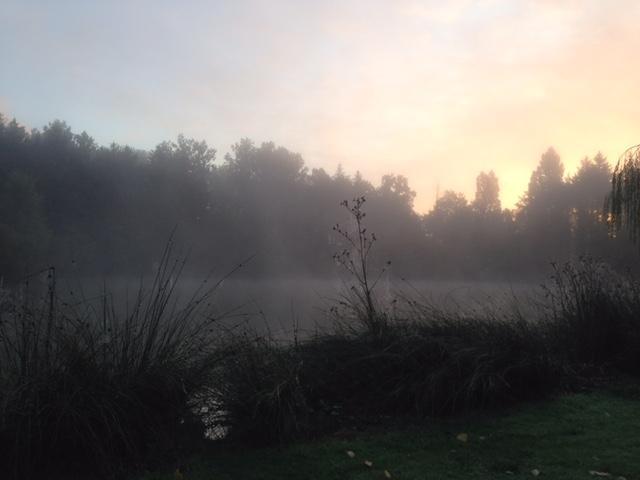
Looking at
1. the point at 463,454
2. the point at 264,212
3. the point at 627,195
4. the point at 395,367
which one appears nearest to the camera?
the point at 463,454

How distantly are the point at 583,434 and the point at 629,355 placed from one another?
311cm

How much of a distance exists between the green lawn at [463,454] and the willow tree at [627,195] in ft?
19.9

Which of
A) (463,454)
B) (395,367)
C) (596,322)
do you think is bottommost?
(463,454)

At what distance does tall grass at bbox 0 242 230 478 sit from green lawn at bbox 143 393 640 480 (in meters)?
0.45

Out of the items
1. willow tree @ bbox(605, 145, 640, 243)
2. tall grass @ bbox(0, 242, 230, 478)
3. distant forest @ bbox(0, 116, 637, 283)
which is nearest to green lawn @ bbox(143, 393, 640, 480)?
tall grass @ bbox(0, 242, 230, 478)

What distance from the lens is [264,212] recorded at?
222 ft

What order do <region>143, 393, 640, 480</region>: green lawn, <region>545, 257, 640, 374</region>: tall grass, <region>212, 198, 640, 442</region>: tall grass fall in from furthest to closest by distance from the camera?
<region>545, 257, 640, 374</region>: tall grass → <region>212, 198, 640, 442</region>: tall grass → <region>143, 393, 640, 480</region>: green lawn

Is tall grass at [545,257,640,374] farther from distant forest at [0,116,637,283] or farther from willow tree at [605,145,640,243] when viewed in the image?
distant forest at [0,116,637,283]

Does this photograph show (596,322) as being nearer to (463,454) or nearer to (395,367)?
(395,367)

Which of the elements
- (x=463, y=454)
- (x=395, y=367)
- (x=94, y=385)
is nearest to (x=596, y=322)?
(x=395, y=367)

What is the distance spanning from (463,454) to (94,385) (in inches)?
109

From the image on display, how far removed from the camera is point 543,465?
14.0 feet

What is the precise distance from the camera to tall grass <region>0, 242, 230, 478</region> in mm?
4246

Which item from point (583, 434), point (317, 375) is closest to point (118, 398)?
point (317, 375)
